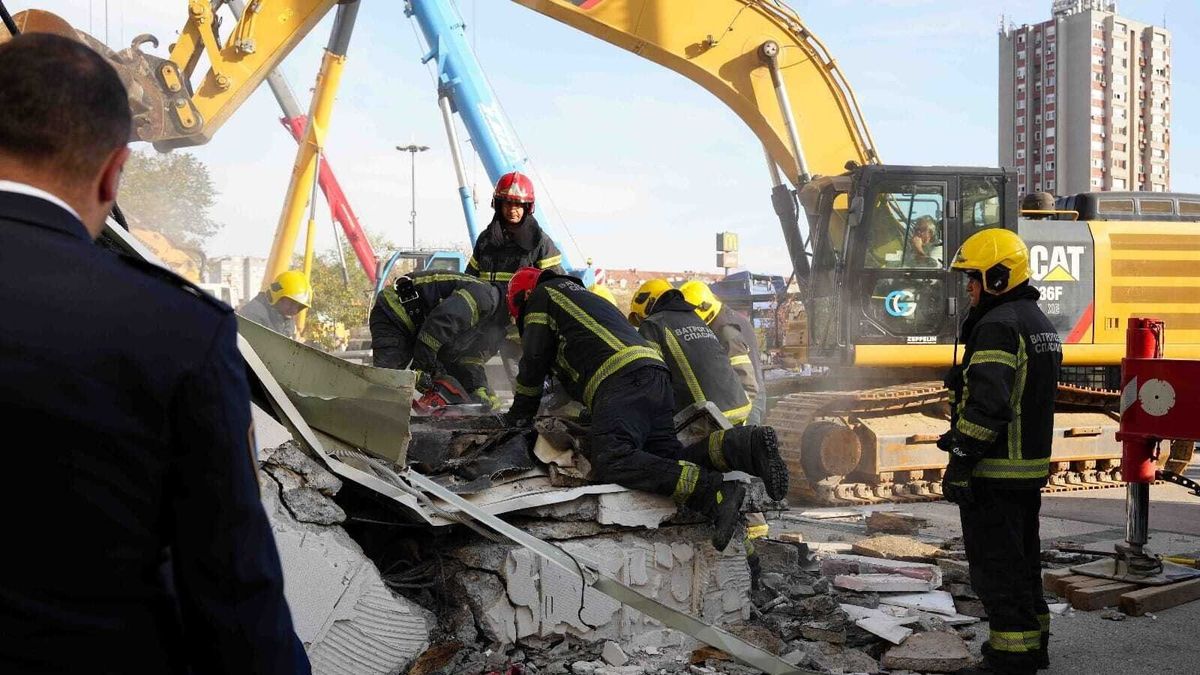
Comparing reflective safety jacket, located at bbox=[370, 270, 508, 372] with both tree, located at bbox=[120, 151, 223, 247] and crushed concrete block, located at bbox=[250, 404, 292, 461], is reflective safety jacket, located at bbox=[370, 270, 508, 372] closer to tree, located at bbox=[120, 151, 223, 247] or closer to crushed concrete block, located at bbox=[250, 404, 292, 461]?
crushed concrete block, located at bbox=[250, 404, 292, 461]

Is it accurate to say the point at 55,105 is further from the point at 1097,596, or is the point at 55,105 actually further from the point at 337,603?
the point at 1097,596

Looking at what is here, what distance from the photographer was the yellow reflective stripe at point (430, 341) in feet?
21.5

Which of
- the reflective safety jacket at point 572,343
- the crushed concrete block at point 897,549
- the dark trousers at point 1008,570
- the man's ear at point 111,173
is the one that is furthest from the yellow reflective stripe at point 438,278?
the man's ear at point 111,173

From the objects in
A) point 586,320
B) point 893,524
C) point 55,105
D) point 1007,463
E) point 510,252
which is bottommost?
point 893,524

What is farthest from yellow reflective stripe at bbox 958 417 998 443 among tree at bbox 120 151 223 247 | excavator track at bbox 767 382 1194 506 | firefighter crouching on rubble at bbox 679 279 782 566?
tree at bbox 120 151 223 247

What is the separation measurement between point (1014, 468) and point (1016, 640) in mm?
735

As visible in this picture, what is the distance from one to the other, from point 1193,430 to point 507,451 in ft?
11.9

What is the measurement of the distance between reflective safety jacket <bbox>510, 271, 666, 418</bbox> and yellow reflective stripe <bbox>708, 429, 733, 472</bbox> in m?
0.46

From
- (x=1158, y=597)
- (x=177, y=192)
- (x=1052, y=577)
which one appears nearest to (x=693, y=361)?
(x=1052, y=577)

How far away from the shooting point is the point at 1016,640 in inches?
177

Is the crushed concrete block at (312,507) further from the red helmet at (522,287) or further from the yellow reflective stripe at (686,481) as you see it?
the red helmet at (522,287)

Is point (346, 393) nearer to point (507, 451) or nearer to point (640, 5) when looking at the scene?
point (507, 451)

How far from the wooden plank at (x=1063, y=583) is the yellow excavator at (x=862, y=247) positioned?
3091mm

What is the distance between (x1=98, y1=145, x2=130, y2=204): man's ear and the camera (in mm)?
1490
